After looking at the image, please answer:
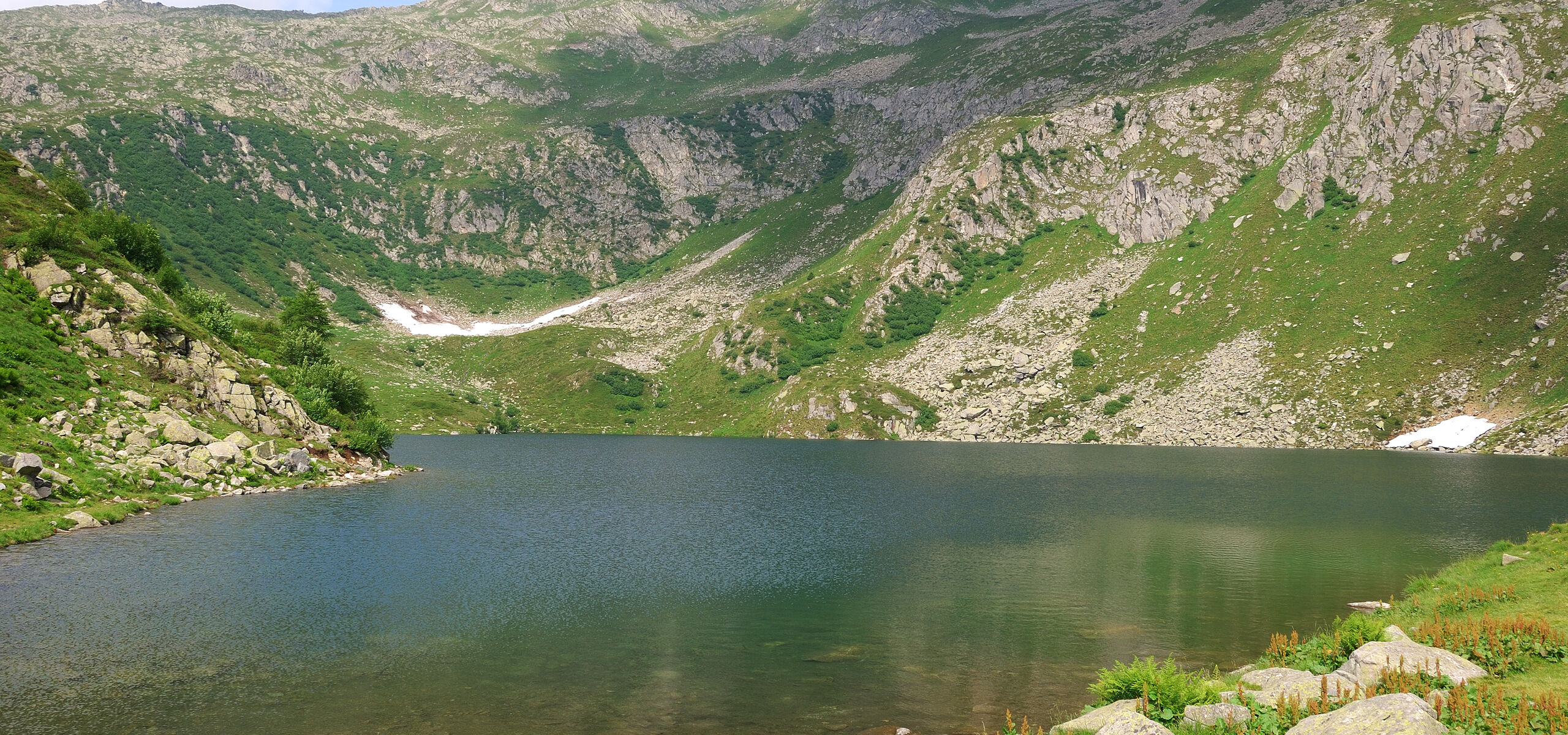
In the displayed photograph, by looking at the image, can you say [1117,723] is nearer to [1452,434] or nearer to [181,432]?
[181,432]

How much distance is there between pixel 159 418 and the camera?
200ft

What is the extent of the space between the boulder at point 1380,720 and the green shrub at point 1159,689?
2752mm

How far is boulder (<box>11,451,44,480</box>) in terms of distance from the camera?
46.4 m

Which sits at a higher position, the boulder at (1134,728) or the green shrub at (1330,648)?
the boulder at (1134,728)

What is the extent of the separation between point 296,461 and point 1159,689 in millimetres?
75587

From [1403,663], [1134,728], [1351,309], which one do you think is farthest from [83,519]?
[1351,309]

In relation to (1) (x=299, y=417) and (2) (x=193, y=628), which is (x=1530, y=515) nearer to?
(2) (x=193, y=628)

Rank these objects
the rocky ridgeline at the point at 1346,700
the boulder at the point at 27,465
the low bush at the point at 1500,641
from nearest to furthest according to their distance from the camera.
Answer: the rocky ridgeline at the point at 1346,700, the low bush at the point at 1500,641, the boulder at the point at 27,465

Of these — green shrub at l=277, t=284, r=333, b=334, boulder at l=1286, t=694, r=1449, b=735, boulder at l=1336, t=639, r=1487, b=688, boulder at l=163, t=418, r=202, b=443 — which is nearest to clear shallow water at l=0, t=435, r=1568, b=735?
boulder at l=163, t=418, r=202, b=443

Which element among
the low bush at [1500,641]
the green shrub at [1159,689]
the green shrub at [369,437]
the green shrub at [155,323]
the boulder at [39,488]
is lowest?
the green shrub at [369,437]

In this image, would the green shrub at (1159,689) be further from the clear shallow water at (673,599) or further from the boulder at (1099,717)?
the clear shallow water at (673,599)

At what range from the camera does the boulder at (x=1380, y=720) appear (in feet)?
47.9

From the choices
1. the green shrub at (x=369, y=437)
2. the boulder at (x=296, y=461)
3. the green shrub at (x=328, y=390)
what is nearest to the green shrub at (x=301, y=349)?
the green shrub at (x=328, y=390)

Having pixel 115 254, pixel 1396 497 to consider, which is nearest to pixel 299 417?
pixel 115 254
